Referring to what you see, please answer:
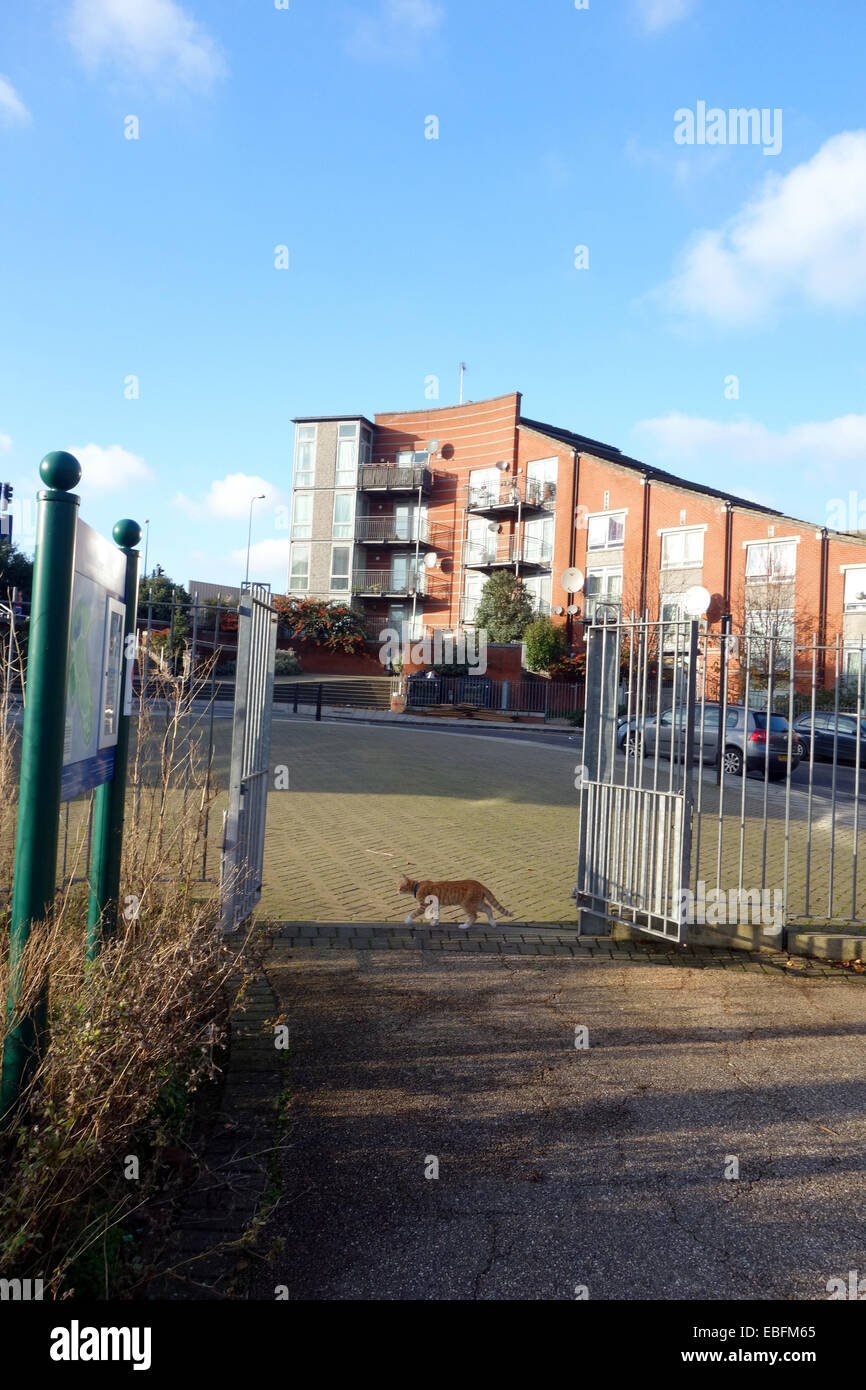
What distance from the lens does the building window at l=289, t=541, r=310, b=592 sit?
52906 mm

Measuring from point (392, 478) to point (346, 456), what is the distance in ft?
11.0

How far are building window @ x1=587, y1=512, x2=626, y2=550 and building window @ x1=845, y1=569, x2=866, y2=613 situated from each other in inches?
369

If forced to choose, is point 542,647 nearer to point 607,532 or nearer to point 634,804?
point 607,532

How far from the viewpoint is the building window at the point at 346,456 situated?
51.7 metres

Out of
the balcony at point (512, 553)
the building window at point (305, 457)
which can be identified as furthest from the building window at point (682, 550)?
the building window at point (305, 457)

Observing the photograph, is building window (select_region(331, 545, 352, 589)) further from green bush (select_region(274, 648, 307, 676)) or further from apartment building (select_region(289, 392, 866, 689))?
green bush (select_region(274, 648, 307, 676))

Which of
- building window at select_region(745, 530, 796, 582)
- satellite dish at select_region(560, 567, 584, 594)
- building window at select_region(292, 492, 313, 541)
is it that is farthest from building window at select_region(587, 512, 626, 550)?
building window at select_region(292, 492, 313, 541)

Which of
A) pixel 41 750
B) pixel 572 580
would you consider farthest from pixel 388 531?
pixel 41 750

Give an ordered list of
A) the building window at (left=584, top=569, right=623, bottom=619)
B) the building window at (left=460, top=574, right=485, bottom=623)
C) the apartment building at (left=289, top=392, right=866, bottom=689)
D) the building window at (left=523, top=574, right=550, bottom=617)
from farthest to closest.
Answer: the building window at (left=460, top=574, right=485, bottom=623), the building window at (left=523, top=574, right=550, bottom=617), the building window at (left=584, top=569, right=623, bottom=619), the apartment building at (left=289, top=392, right=866, bottom=689)

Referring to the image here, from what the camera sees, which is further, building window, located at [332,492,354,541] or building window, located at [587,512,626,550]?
building window, located at [332,492,354,541]

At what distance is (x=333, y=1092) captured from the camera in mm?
4227

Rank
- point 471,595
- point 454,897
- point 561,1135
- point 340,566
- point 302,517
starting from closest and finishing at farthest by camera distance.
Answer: point 561,1135 < point 454,897 < point 471,595 < point 340,566 < point 302,517

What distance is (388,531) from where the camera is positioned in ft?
168

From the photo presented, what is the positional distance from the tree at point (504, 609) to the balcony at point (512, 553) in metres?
1.11
